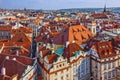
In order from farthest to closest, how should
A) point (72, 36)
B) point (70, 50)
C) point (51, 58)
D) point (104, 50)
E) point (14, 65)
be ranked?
point (72, 36) < point (104, 50) < point (70, 50) < point (51, 58) < point (14, 65)

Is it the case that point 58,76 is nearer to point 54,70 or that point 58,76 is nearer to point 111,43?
point 54,70

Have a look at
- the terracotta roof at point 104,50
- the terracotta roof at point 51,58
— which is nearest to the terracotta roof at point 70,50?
the terracotta roof at point 104,50

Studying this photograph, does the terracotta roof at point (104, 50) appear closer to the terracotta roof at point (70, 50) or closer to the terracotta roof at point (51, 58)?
the terracotta roof at point (70, 50)

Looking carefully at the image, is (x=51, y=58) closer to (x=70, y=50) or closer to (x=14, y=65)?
(x=14, y=65)

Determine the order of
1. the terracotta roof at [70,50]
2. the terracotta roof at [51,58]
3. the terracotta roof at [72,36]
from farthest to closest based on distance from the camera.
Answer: the terracotta roof at [72,36], the terracotta roof at [70,50], the terracotta roof at [51,58]

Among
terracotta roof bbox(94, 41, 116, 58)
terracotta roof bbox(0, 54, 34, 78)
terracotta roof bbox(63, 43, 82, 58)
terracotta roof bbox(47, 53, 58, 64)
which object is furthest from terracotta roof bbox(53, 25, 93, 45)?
terracotta roof bbox(0, 54, 34, 78)

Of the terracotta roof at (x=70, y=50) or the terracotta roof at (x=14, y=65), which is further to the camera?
the terracotta roof at (x=70, y=50)

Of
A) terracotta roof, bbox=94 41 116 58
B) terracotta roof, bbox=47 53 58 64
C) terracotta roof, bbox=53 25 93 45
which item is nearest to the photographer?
terracotta roof, bbox=47 53 58 64

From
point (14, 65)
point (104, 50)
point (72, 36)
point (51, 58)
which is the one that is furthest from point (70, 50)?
point (14, 65)

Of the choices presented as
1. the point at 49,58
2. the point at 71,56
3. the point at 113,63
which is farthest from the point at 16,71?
the point at 113,63

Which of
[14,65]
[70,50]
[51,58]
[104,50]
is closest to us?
[14,65]

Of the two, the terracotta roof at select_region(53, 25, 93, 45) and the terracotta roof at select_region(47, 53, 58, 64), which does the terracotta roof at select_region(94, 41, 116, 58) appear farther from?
the terracotta roof at select_region(47, 53, 58, 64)
